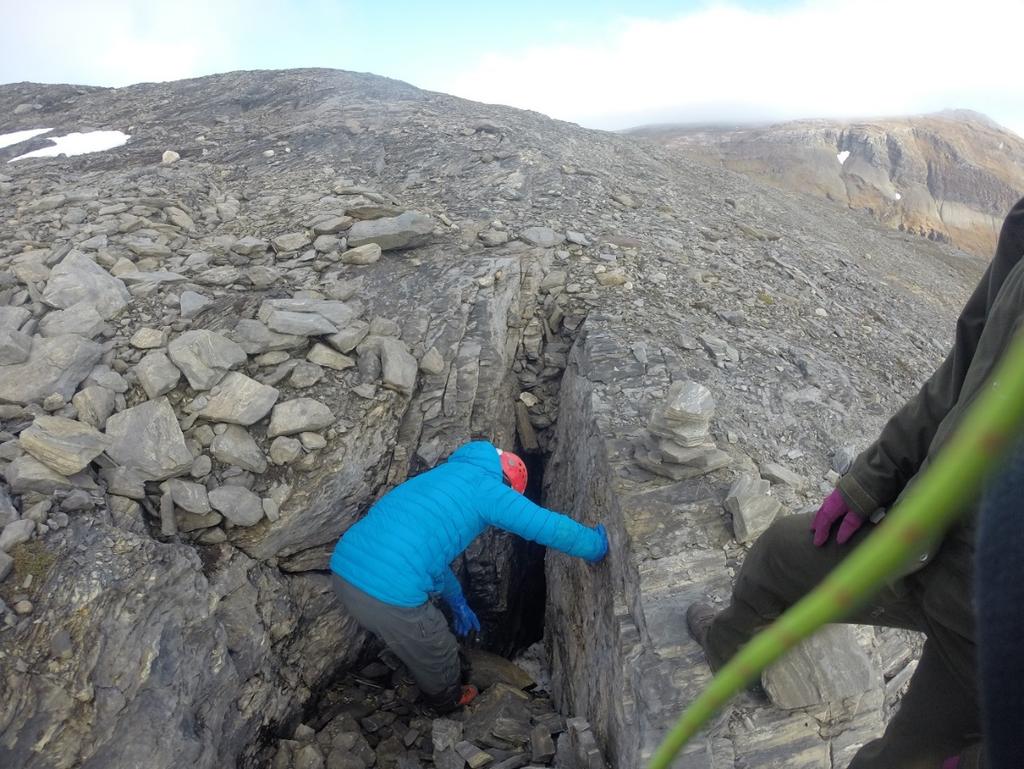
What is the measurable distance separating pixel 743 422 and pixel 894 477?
2605 mm

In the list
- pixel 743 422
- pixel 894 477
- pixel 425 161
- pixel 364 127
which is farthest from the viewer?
pixel 364 127

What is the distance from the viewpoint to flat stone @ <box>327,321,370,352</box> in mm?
5020

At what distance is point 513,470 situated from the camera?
4266mm

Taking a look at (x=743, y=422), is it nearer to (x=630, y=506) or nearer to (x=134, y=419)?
(x=630, y=506)

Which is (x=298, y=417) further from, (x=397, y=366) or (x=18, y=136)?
(x=18, y=136)

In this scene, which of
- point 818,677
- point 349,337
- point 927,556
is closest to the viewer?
point 927,556

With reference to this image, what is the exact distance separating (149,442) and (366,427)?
1494 mm

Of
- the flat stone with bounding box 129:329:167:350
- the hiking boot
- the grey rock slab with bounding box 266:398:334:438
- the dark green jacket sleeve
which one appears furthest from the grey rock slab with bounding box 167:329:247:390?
the dark green jacket sleeve

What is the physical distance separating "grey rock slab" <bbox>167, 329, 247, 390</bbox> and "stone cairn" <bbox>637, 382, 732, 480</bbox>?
3230 mm

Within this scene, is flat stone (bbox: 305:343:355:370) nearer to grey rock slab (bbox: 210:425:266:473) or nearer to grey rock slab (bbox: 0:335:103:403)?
grey rock slab (bbox: 210:425:266:473)

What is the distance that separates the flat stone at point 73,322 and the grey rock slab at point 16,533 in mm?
1751

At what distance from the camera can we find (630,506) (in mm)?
4039

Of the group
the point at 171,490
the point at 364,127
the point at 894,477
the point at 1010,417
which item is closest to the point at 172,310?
the point at 171,490

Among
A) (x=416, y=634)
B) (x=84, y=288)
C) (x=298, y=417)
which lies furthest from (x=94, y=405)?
(x=416, y=634)
